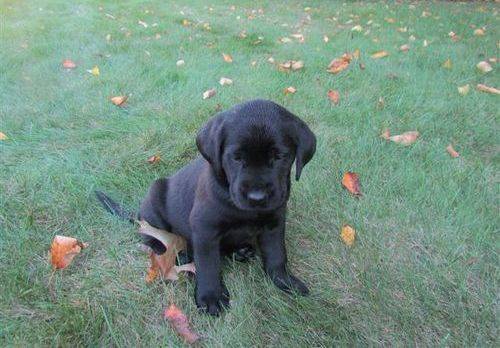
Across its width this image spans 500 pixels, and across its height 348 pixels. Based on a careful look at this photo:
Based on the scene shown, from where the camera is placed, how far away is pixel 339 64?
542cm

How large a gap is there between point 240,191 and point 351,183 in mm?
1315

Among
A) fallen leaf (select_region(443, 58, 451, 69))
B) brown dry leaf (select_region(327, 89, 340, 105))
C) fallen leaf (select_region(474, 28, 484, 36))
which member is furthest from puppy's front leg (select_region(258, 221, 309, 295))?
fallen leaf (select_region(474, 28, 484, 36))

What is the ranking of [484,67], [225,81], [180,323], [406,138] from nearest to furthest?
1. [180,323]
2. [406,138]
3. [225,81]
4. [484,67]

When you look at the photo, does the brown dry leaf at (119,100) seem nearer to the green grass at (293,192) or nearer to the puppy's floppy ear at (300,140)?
the green grass at (293,192)

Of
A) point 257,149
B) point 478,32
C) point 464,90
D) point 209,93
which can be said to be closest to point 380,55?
point 464,90

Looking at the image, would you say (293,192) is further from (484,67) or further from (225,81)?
(484,67)

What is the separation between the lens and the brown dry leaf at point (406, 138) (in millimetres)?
3748

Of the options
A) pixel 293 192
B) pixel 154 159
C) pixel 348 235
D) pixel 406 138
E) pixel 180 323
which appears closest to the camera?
pixel 180 323

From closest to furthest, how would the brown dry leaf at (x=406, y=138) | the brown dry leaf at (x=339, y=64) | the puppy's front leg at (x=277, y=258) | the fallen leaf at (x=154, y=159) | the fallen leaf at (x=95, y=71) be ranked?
the puppy's front leg at (x=277, y=258) → the fallen leaf at (x=154, y=159) → the brown dry leaf at (x=406, y=138) → the brown dry leaf at (x=339, y=64) → the fallen leaf at (x=95, y=71)

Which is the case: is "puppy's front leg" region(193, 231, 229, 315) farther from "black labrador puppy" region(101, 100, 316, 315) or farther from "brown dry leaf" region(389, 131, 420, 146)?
"brown dry leaf" region(389, 131, 420, 146)

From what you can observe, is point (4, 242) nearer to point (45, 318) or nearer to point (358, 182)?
point (45, 318)

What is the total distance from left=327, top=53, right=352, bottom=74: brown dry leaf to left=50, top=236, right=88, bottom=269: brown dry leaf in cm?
345

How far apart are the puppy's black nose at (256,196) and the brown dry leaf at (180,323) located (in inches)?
25.0

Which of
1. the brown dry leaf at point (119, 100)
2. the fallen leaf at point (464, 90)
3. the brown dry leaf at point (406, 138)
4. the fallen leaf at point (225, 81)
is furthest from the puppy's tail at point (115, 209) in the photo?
the fallen leaf at point (464, 90)
